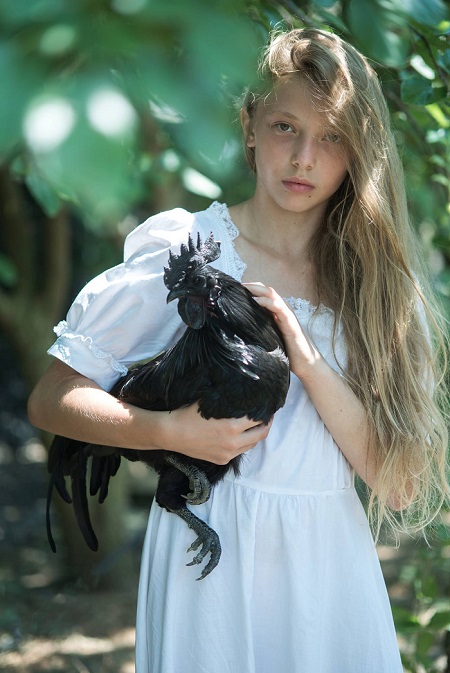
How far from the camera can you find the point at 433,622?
105 inches

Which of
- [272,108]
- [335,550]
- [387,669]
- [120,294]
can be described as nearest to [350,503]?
[335,550]

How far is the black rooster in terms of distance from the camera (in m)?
1.63

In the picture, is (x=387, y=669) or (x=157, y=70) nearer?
(x=157, y=70)

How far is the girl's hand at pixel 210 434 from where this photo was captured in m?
1.67

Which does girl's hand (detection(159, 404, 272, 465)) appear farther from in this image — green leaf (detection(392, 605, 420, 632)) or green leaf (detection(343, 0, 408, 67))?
green leaf (detection(392, 605, 420, 632))

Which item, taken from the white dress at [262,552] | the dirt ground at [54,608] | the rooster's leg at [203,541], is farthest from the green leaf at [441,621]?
the dirt ground at [54,608]

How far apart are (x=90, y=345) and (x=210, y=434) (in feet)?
1.26

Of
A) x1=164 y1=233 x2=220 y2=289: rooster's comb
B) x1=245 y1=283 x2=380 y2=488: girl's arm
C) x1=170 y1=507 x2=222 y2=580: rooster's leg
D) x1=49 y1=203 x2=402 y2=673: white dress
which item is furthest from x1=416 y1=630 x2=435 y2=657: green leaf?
x1=164 y1=233 x2=220 y2=289: rooster's comb

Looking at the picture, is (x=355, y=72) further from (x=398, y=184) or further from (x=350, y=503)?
(x=350, y=503)

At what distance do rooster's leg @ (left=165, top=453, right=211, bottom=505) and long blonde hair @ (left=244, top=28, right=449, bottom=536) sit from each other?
0.40m

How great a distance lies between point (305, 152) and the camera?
1.81m

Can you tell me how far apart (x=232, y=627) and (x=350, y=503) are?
0.41 metres

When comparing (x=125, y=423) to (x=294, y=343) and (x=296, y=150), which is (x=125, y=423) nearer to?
(x=294, y=343)

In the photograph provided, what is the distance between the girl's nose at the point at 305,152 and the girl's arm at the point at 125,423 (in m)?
0.61
